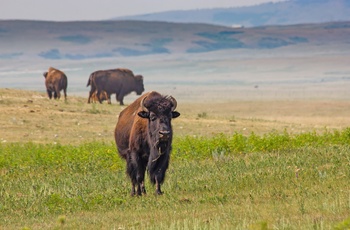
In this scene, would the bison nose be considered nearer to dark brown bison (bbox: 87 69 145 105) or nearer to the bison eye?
the bison eye

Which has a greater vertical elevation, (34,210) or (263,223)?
(263,223)

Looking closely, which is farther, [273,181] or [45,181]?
→ [45,181]

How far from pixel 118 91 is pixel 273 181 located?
34.6 m

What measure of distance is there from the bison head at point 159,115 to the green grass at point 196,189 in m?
0.81

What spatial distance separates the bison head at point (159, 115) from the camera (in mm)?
14680

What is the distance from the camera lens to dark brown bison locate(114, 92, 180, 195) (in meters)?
14.8

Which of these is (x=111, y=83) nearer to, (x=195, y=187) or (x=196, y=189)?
(x=195, y=187)

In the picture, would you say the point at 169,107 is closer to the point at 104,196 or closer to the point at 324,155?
the point at 104,196

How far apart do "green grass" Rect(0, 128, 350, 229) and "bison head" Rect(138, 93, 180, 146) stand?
812 mm

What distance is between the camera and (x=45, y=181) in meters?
17.5

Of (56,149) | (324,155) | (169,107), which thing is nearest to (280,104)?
(56,149)

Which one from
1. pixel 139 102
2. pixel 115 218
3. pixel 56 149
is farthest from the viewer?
pixel 56 149

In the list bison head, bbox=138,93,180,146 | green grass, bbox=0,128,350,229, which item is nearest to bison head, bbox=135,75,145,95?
green grass, bbox=0,128,350,229

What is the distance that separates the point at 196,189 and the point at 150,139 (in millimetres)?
975
